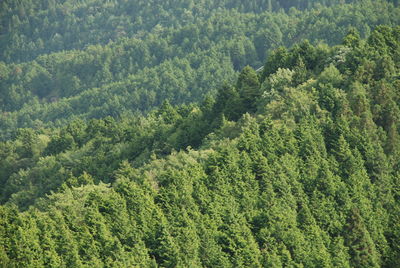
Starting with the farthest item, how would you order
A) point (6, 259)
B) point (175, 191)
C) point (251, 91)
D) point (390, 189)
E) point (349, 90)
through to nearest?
1. point (251, 91)
2. point (349, 90)
3. point (390, 189)
4. point (175, 191)
5. point (6, 259)

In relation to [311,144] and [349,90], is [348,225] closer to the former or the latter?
[311,144]

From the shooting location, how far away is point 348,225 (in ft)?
368

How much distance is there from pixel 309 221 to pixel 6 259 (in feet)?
122

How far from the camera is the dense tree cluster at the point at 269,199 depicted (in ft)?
327

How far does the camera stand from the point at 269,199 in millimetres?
111750

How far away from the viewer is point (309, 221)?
110m

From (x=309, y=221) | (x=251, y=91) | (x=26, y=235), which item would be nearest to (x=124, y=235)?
(x=26, y=235)

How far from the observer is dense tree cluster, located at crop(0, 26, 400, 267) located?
99.6m

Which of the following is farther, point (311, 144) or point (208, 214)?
point (311, 144)

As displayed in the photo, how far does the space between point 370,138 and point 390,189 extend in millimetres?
8637

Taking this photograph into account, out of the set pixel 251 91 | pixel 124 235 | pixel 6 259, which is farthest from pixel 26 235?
pixel 251 91

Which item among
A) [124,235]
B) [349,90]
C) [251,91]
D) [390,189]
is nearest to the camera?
[124,235]

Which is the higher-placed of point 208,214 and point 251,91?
point 208,214

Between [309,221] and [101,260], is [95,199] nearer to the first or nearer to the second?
[101,260]
